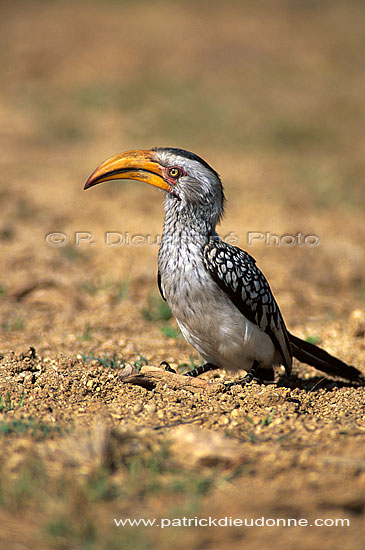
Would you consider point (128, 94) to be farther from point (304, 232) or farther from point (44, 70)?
point (304, 232)

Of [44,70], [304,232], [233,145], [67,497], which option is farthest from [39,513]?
[44,70]

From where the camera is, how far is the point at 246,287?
153 inches

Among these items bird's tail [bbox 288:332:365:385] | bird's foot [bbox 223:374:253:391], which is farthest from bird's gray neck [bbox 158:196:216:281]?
bird's tail [bbox 288:332:365:385]

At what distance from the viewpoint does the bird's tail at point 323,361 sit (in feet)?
13.7

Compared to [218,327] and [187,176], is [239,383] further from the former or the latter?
[187,176]

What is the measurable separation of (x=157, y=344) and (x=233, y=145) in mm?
7406

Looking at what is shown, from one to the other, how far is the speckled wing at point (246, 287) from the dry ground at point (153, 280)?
41 cm

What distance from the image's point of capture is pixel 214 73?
15.2 meters

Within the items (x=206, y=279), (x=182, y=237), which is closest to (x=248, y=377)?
(x=206, y=279)

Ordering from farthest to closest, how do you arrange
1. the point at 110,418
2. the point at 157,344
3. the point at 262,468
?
the point at 157,344
the point at 110,418
the point at 262,468

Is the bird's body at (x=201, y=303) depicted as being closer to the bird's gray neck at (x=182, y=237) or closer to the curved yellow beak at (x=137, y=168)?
the bird's gray neck at (x=182, y=237)

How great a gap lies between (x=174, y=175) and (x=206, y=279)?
0.82 meters

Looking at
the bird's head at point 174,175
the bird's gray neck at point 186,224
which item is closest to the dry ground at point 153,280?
the bird's gray neck at point 186,224

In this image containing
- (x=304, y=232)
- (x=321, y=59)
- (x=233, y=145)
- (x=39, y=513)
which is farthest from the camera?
(x=321, y=59)
